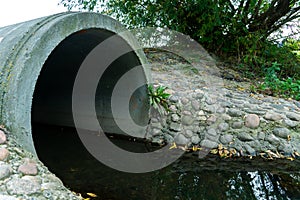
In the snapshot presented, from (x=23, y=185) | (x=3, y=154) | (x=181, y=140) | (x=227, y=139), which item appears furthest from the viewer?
(x=181, y=140)

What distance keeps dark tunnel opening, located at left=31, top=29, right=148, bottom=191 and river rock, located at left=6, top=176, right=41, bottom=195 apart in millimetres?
1058

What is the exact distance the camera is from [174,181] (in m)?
3.33

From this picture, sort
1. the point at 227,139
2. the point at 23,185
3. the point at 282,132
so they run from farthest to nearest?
1. the point at 227,139
2. the point at 282,132
3. the point at 23,185

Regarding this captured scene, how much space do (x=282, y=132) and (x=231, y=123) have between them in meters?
0.72

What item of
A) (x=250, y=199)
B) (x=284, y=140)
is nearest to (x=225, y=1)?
(x=284, y=140)

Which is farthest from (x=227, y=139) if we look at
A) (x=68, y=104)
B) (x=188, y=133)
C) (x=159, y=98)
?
(x=68, y=104)

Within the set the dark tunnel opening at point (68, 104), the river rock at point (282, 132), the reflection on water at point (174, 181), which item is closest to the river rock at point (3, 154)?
the reflection on water at point (174, 181)

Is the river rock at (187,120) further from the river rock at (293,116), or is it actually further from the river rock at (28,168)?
the river rock at (28,168)

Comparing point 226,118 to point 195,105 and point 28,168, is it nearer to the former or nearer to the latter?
point 195,105

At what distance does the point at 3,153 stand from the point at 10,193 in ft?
1.11

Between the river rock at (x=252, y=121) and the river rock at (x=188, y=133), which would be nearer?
the river rock at (x=252, y=121)

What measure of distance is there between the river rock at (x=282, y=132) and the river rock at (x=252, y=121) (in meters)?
0.28

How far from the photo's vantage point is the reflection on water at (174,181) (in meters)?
2.99

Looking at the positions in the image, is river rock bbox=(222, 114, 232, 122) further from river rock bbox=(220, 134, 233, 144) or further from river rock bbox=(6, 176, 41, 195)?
river rock bbox=(6, 176, 41, 195)
